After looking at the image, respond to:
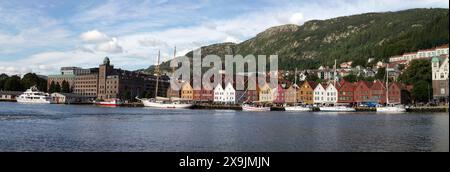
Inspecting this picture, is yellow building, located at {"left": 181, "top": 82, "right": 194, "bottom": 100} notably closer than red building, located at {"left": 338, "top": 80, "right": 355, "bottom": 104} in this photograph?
No

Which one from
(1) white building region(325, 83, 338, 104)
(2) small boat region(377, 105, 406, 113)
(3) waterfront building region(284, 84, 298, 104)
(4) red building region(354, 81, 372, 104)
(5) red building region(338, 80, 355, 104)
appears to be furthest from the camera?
(3) waterfront building region(284, 84, 298, 104)

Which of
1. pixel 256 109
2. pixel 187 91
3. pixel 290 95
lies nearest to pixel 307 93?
pixel 290 95

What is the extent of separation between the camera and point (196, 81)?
18175 centimetres

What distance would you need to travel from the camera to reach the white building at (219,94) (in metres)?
166

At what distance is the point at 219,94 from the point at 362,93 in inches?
2133

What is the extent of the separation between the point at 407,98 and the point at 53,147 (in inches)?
4509

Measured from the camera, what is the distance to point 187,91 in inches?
7052

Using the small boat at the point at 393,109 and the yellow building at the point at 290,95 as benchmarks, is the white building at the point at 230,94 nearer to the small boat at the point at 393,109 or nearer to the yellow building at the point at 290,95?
the yellow building at the point at 290,95

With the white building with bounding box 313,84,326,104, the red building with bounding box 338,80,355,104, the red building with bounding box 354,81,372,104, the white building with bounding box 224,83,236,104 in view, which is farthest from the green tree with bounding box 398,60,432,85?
the white building with bounding box 224,83,236,104

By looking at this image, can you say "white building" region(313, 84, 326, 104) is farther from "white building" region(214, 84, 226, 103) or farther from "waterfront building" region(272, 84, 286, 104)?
"white building" region(214, 84, 226, 103)

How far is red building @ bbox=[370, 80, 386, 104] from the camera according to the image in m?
126

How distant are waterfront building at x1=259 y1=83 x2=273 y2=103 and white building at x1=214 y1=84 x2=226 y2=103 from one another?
13.6m

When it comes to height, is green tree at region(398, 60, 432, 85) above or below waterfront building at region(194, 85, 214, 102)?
above

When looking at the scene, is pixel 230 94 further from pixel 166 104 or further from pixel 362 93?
pixel 362 93
